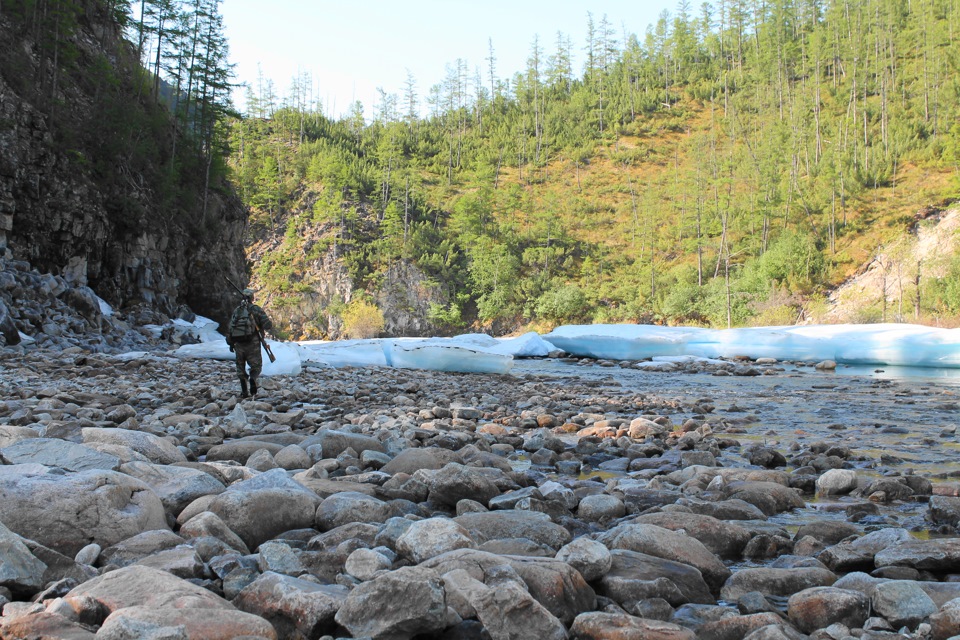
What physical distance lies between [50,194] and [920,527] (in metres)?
20.4

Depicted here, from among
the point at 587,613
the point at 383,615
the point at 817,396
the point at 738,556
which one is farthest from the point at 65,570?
the point at 817,396

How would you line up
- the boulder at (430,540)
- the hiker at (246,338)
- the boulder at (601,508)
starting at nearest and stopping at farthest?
the boulder at (430,540) < the boulder at (601,508) < the hiker at (246,338)

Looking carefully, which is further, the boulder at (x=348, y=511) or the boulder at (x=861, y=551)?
the boulder at (x=348, y=511)

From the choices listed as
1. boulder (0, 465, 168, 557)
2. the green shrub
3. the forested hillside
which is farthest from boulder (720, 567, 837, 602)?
the green shrub

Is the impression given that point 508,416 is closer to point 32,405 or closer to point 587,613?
point 32,405

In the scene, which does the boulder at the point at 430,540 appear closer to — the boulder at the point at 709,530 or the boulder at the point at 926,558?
the boulder at the point at 709,530

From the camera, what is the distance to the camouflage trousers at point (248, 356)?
308 inches

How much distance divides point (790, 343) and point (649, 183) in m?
45.8

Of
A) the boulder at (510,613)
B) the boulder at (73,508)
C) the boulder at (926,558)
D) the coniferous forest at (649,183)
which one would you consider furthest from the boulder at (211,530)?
the coniferous forest at (649,183)

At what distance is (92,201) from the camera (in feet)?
60.8

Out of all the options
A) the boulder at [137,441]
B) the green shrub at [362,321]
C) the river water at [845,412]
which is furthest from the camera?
the green shrub at [362,321]

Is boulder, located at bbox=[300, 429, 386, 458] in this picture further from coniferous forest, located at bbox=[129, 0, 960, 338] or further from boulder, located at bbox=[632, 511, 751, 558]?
coniferous forest, located at bbox=[129, 0, 960, 338]

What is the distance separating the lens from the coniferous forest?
4175 centimetres

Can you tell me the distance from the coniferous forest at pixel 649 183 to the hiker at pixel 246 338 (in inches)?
1055
